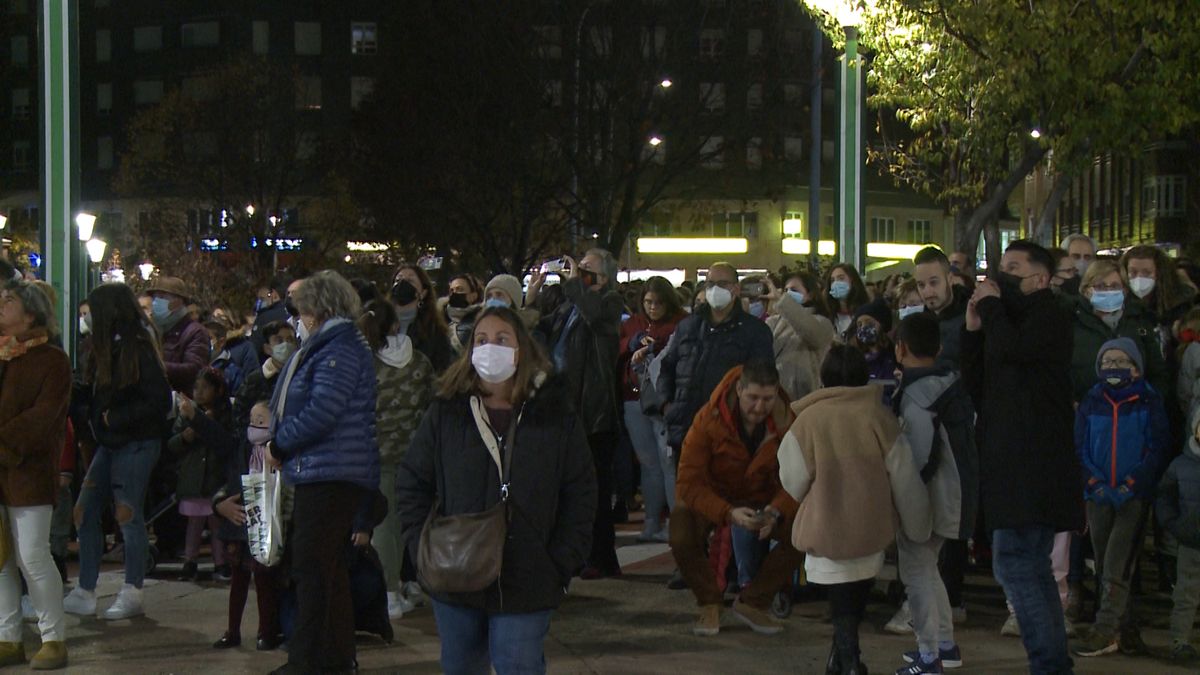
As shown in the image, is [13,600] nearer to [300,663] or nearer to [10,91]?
[300,663]

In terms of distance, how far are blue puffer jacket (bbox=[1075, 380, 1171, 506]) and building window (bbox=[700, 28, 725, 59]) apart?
25479 mm

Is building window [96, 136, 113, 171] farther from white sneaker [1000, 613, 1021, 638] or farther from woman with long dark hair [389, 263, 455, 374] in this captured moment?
white sneaker [1000, 613, 1021, 638]

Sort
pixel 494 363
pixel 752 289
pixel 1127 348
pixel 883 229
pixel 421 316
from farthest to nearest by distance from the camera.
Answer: pixel 883 229 < pixel 752 289 < pixel 421 316 < pixel 1127 348 < pixel 494 363

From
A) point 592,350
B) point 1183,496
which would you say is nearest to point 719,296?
point 592,350

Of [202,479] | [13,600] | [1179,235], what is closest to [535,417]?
[13,600]

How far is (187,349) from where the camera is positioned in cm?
1109

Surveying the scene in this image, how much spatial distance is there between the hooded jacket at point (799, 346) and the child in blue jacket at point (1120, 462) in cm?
231

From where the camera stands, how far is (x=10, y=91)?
90.8 m

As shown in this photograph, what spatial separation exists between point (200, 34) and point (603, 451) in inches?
2986

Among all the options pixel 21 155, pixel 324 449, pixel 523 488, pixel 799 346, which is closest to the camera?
pixel 523 488

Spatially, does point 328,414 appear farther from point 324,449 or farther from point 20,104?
point 20,104

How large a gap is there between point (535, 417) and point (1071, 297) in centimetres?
532

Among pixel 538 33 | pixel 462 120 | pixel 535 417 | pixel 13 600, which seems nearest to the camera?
pixel 535 417

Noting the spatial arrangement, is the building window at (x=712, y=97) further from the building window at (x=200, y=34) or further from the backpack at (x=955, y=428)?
the building window at (x=200, y=34)
